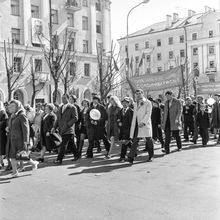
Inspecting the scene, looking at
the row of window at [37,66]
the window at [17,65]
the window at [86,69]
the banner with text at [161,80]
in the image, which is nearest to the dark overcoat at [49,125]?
the banner with text at [161,80]

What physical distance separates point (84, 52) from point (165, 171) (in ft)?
134

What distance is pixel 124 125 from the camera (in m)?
10.7

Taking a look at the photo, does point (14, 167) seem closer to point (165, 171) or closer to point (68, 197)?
point (68, 197)

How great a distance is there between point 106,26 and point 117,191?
46.0m

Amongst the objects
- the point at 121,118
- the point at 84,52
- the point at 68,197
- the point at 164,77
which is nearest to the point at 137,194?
the point at 68,197

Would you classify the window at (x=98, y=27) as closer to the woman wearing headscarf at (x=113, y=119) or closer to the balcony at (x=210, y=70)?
the balcony at (x=210, y=70)

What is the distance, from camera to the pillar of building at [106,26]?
5098 cm

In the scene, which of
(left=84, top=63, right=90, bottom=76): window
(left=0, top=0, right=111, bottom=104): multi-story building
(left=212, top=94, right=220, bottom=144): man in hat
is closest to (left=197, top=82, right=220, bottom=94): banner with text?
(left=212, top=94, right=220, bottom=144): man in hat

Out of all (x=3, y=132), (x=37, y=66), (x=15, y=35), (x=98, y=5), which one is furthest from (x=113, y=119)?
(x=98, y=5)

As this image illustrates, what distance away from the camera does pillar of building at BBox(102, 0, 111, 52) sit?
5098 cm

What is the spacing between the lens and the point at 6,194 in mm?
6941

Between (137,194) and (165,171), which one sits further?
(165,171)

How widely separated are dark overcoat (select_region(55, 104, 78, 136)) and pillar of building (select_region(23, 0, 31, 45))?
108 feet

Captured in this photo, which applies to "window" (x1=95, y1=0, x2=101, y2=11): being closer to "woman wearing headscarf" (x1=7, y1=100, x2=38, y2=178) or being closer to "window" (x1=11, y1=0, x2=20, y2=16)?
"window" (x1=11, y1=0, x2=20, y2=16)
